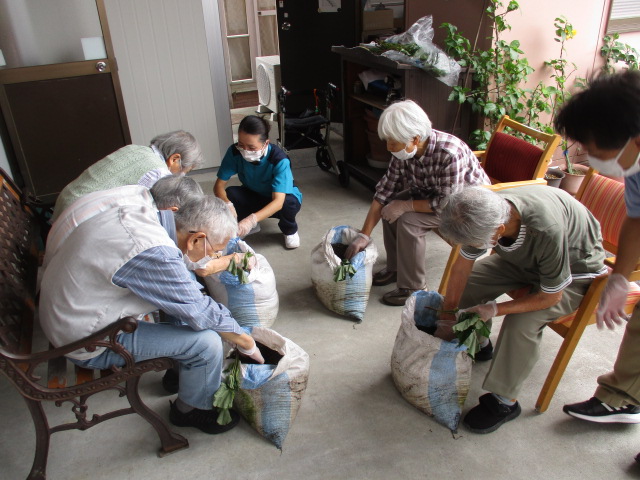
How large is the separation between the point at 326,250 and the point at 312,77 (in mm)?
3629

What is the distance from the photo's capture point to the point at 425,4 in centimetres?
377

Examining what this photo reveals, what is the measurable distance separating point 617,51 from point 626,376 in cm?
313

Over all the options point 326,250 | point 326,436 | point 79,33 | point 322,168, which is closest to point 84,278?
point 326,436

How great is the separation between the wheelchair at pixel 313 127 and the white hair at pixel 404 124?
189cm

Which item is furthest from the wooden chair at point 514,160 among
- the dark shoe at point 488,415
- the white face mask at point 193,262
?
the white face mask at point 193,262

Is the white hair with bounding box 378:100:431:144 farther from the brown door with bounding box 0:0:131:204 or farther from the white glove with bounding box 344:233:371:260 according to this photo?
the brown door with bounding box 0:0:131:204

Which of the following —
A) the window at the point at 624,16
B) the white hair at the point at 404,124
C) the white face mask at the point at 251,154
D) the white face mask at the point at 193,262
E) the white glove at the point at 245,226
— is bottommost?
the white glove at the point at 245,226

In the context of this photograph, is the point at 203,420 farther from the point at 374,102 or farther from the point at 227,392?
the point at 374,102

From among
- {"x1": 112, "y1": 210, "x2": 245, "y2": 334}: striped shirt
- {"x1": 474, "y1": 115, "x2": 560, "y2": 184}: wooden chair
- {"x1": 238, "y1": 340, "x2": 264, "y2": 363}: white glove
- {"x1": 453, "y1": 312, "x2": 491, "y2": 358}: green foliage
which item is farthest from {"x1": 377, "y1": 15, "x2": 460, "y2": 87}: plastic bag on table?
{"x1": 112, "y1": 210, "x2": 245, "y2": 334}: striped shirt

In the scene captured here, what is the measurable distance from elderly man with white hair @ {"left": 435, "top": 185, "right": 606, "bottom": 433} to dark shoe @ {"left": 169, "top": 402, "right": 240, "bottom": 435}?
2.94ft

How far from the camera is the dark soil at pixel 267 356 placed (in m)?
1.97

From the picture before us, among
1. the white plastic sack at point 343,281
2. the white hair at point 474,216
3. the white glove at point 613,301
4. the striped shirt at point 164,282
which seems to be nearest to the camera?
the striped shirt at point 164,282

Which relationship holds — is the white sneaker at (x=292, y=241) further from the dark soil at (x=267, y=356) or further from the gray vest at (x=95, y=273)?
the gray vest at (x=95, y=273)

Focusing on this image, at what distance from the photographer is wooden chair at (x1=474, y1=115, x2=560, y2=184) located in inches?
97.0
